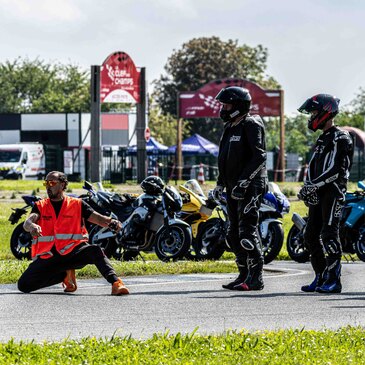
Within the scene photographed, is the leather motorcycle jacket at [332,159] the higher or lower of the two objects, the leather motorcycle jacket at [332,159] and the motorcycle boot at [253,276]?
the higher

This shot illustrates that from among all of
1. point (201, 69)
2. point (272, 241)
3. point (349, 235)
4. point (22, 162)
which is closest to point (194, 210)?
point (272, 241)

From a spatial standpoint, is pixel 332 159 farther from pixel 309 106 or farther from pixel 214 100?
pixel 214 100

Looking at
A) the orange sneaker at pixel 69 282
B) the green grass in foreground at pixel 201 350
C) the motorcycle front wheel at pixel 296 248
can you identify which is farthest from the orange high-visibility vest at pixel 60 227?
the motorcycle front wheel at pixel 296 248

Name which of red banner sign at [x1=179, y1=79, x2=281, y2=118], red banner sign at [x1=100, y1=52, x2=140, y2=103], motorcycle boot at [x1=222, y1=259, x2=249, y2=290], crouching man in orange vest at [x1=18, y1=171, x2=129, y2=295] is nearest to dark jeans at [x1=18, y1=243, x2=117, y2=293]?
crouching man in orange vest at [x1=18, y1=171, x2=129, y2=295]

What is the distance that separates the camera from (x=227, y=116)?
40.1 feet

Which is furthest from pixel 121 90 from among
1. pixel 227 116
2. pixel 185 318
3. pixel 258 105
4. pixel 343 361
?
pixel 343 361

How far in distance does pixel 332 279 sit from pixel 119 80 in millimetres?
28305

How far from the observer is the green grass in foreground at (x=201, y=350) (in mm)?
7586

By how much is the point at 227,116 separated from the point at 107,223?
A: 1.59 meters

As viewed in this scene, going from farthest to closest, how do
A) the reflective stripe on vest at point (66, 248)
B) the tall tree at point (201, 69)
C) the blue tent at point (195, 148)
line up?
the tall tree at point (201, 69) < the blue tent at point (195, 148) < the reflective stripe on vest at point (66, 248)

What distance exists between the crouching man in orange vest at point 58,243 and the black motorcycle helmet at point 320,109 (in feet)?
7.38

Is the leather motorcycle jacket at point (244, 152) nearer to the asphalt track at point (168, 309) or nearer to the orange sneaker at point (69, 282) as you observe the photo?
A: the asphalt track at point (168, 309)

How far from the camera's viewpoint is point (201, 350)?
795 cm

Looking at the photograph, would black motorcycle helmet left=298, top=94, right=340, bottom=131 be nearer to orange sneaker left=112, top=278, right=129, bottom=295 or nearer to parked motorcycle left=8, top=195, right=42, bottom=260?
orange sneaker left=112, top=278, right=129, bottom=295
